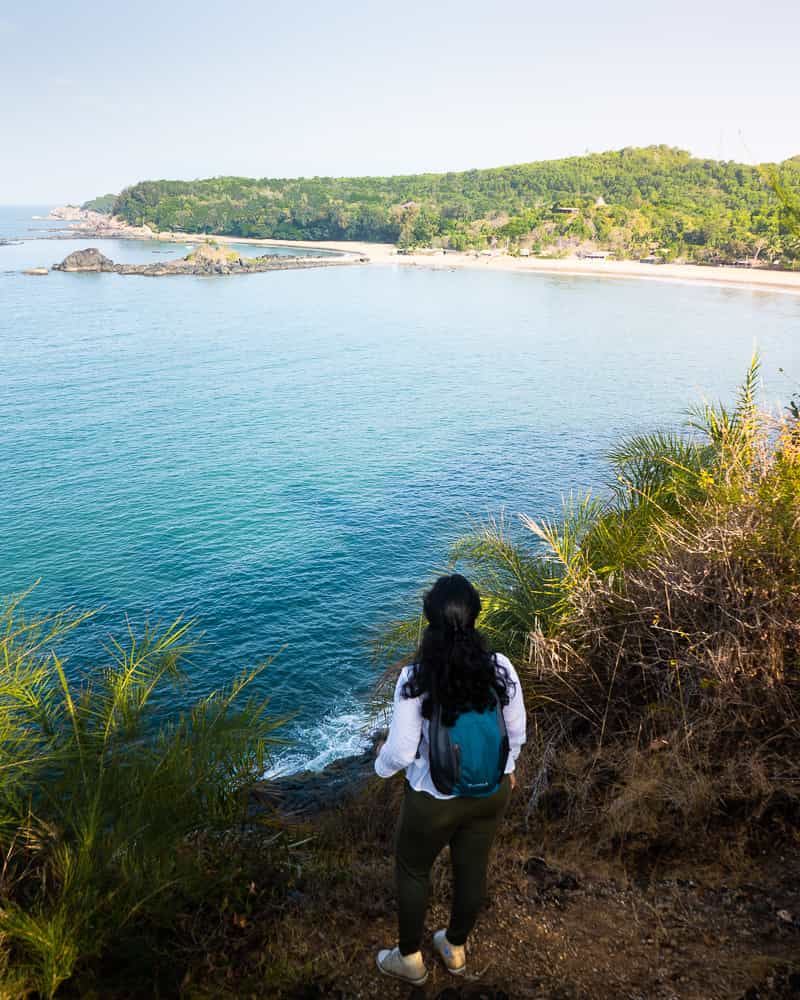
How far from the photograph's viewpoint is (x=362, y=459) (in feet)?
106

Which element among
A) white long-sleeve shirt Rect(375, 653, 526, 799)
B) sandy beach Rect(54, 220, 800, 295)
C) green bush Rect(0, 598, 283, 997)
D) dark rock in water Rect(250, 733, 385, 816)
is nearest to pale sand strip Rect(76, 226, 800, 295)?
sandy beach Rect(54, 220, 800, 295)

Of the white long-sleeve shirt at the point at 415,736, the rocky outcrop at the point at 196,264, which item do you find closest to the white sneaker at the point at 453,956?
the white long-sleeve shirt at the point at 415,736

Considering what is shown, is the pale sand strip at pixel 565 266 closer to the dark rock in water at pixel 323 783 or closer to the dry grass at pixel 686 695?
the dark rock in water at pixel 323 783

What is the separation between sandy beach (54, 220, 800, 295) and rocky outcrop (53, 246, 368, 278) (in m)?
19.5

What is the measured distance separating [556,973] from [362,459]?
2856cm

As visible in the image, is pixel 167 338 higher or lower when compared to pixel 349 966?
lower

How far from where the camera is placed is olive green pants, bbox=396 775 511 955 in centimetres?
345

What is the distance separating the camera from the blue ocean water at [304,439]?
18.9 metres

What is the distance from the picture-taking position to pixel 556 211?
14075cm

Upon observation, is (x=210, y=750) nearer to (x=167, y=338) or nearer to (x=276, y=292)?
(x=167, y=338)

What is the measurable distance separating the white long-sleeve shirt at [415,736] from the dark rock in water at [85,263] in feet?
362

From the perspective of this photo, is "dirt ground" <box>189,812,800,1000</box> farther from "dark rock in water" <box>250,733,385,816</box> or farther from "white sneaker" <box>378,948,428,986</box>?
"dark rock in water" <box>250,733,385,816</box>

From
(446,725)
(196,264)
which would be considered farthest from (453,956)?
(196,264)

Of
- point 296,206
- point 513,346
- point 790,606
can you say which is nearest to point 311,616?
point 790,606
